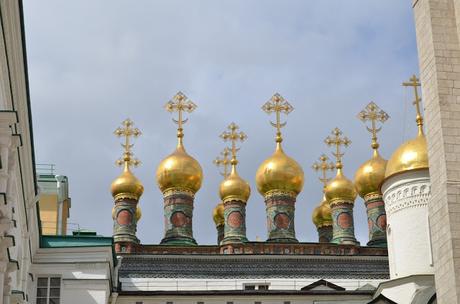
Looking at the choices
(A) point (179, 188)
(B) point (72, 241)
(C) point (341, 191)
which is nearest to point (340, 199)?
(C) point (341, 191)

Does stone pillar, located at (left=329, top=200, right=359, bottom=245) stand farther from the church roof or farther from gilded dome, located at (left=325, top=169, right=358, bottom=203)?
the church roof

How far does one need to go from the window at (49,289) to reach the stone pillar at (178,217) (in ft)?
40.2

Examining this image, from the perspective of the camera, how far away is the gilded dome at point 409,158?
3556 cm

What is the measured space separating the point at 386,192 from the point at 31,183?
13.5 metres

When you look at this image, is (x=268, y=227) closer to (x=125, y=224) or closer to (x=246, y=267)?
(x=246, y=267)

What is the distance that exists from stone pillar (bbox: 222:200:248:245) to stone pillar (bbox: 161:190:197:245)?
52.8 inches

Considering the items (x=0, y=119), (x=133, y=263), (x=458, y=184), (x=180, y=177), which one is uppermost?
(x=180, y=177)

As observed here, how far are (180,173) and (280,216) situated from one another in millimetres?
4102

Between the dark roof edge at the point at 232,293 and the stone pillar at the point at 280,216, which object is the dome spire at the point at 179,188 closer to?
the stone pillar at the point at 280,216

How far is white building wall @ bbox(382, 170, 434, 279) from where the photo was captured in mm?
34781

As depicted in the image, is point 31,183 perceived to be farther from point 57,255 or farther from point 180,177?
point 180,177

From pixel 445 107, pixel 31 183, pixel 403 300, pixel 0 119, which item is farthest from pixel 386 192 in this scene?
pixel 0 119

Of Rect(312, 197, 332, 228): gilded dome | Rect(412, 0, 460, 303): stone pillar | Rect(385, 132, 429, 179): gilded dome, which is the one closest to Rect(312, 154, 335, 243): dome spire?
Rect(312, 197, 332, 228): gilded dome

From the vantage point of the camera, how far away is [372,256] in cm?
4266
